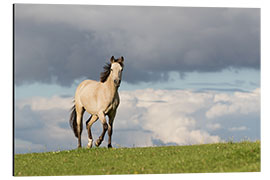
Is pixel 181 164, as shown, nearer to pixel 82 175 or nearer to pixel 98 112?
pixel 82 175

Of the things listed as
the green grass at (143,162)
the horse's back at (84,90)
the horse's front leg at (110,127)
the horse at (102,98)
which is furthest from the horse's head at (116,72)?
the green grass at (143,162)

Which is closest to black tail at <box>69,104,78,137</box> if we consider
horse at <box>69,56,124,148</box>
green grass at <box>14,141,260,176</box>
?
horse at <box>69,56,124,148</box>

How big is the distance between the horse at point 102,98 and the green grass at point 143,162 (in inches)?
83.8

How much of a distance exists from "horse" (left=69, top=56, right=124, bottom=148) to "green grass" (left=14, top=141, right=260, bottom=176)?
6.98 feet

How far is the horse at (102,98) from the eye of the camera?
1571 cm

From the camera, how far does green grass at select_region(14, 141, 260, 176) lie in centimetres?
1091

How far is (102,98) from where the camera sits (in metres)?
16.3

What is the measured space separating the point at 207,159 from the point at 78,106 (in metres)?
8.28

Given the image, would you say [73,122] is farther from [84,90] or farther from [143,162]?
[143,162]

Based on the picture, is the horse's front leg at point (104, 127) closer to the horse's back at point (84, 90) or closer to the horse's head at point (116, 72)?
the horse's back at point (84, 90)

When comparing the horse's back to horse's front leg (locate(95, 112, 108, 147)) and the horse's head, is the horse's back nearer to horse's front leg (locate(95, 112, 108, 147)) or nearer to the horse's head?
horse's front leg (locate(95, 112, 108, 147))

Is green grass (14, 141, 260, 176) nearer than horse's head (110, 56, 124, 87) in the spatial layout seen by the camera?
Yes
